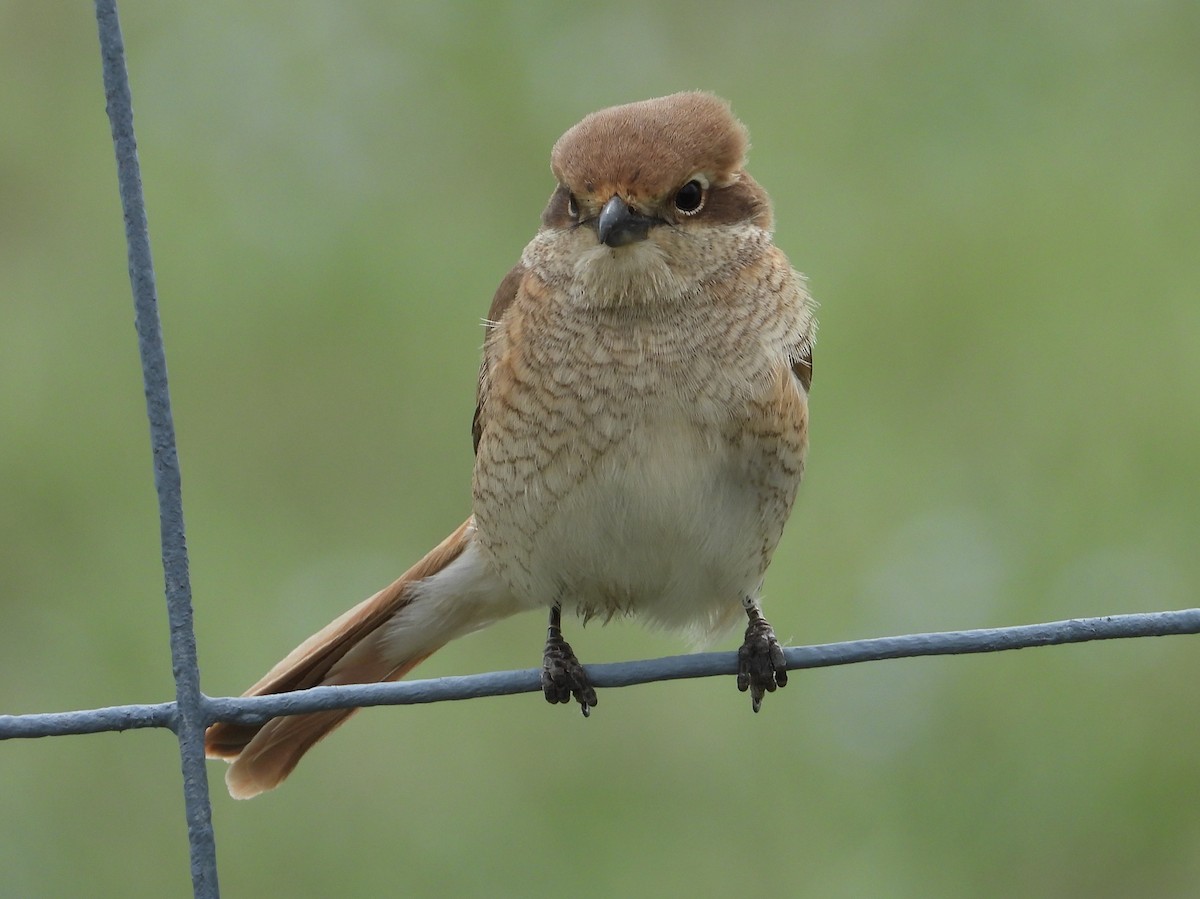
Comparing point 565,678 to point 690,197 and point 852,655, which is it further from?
point 852,655

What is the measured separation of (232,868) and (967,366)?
2.33 metres

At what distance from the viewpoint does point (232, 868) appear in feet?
12.7

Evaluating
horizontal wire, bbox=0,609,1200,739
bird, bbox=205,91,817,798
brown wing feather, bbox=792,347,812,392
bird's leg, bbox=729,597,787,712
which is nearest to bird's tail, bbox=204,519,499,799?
bird, bbox=205,91,817,798

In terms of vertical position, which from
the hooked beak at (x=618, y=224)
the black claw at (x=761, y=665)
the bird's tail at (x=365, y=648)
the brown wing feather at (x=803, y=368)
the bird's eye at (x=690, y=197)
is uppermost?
the bird's eye at (x=690, y=197)

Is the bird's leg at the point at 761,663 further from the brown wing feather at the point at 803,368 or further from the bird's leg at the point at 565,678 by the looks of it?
the brown wing feather at the point at 803,368

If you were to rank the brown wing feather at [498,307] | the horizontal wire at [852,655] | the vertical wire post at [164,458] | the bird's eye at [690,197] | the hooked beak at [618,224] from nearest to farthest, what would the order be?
the vertical wire post at [164,458]
the horizontal wire at [852,655]
the hooked beak at [618,224]
the bird's eye at [690,197]
the brown wing feather at [498,307]

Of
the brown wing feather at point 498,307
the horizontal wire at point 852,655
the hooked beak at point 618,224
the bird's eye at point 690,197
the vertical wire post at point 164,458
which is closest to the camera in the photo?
the vertical wire post at point 164,458

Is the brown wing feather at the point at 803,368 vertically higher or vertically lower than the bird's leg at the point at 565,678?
higher

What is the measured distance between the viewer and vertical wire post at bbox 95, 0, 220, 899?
5.67 feet

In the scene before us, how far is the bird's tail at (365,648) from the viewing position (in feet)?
9.71

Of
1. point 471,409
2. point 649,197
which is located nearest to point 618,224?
point 649,197

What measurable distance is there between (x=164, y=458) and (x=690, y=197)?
4.40 ft

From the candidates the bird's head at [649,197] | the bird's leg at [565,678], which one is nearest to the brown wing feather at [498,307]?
the bird's head at [649,197]

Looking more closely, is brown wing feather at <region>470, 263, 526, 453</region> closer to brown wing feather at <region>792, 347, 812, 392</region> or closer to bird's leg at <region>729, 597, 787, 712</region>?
brown wing feather at <region>792, 347, 812, 392</region>
